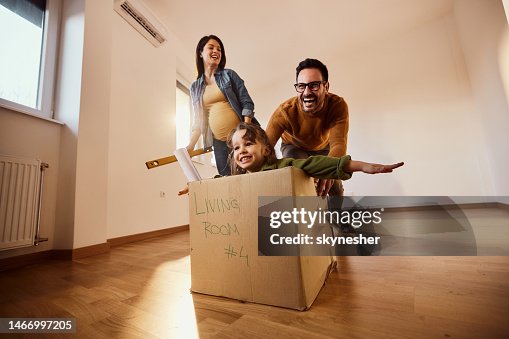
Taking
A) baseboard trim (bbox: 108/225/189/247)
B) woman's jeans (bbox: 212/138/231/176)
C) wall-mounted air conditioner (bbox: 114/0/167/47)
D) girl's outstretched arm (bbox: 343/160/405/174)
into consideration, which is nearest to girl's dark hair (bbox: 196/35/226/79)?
woman's jeans (bbox: 212/138/231/176)

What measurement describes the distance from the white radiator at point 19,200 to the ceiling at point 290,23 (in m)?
2.01

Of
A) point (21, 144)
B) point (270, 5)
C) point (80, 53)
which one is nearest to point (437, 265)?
point (21, 144)

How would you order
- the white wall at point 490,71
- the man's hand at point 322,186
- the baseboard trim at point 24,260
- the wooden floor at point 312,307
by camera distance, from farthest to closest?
the white wall at point 490,71
the baseboard trim at point 24,260
the man's hand at point 322,186
the wooden floor at point 312,307

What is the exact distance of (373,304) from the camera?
0.60 m

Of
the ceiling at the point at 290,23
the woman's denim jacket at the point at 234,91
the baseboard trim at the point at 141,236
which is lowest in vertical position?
the baseboard trim at the point at 141,236

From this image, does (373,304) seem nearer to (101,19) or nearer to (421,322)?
(421,322)

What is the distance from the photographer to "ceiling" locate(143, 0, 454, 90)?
2.52 metres

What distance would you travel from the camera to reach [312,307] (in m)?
0.59

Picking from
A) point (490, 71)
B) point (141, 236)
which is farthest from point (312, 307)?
point (490, 71)

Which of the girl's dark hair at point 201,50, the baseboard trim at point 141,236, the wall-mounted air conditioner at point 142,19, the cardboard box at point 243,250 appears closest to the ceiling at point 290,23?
the wall-mounted air conditioner at point 142,19

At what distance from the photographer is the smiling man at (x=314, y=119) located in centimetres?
107

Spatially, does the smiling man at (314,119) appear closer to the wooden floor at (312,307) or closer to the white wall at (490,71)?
the wooden floor at (312,307)

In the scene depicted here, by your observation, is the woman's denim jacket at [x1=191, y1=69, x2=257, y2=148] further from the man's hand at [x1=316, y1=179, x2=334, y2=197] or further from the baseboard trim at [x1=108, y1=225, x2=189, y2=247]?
the baseboard trim at [x1=108, y1=225, x2=189, y2=247]

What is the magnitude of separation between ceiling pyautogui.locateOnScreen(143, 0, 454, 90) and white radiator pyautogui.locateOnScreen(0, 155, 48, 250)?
201 cm
